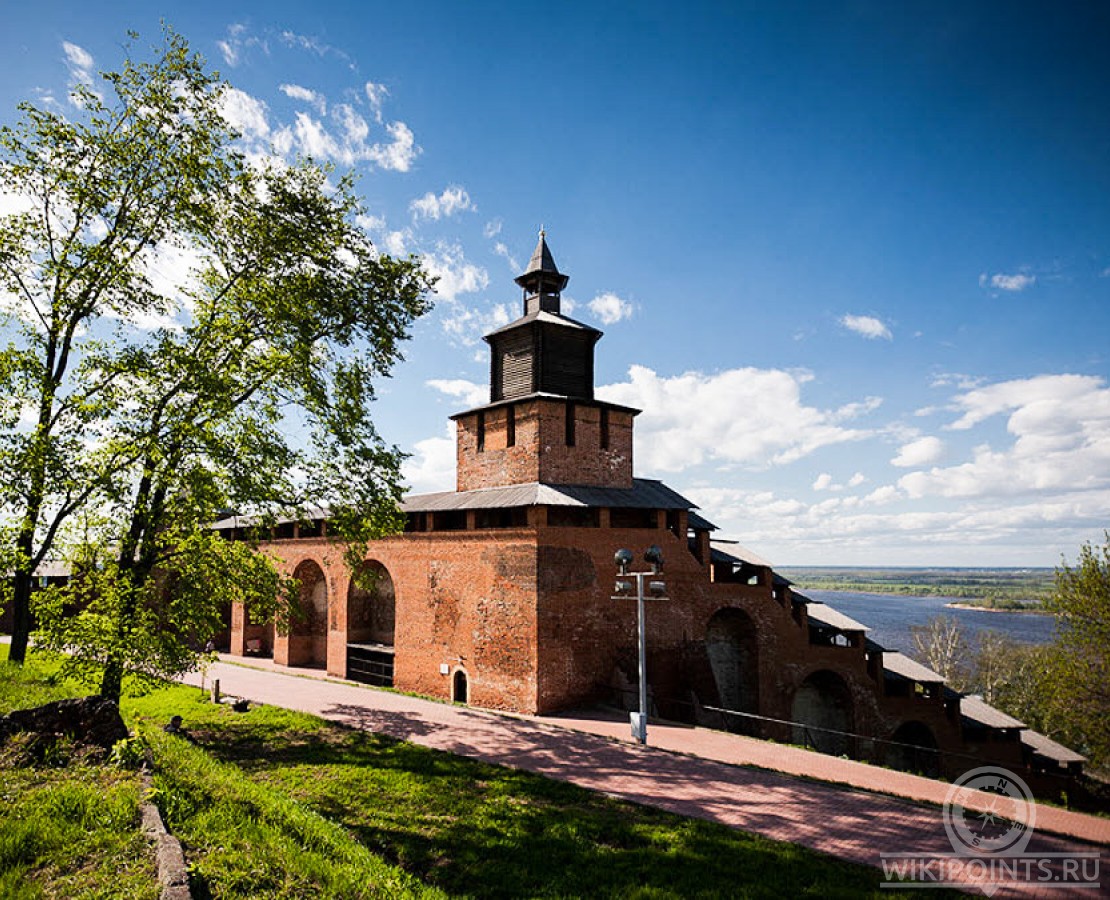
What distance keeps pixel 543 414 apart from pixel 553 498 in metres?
2.97

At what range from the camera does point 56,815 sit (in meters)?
5.15

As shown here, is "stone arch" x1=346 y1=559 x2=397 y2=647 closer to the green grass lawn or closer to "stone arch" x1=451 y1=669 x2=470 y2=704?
"stone arch" x1=451 y1=669 x2=470 y2=704

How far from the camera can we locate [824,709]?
1927 centimetres

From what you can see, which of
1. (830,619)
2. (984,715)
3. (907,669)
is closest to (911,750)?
(907,669)

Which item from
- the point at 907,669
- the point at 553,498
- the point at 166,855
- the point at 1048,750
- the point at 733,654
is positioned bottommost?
the point at 1048,750

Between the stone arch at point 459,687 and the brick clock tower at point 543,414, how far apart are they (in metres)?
5.62

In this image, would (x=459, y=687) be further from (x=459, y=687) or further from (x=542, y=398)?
(x=542, y=398)

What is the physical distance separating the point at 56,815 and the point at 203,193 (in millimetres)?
11055

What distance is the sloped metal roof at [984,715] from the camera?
19406mm

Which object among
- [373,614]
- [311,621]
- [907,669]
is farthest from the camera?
[311,621]

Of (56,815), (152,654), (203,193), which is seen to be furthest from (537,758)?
(203,193)

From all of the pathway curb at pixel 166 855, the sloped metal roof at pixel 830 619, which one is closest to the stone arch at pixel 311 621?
the sloped metal roof at pixel 830 619

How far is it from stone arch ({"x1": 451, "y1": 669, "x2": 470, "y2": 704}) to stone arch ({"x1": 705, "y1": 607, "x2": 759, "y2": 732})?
7438mm

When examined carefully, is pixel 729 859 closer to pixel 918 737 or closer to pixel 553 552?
pixel 553 552
